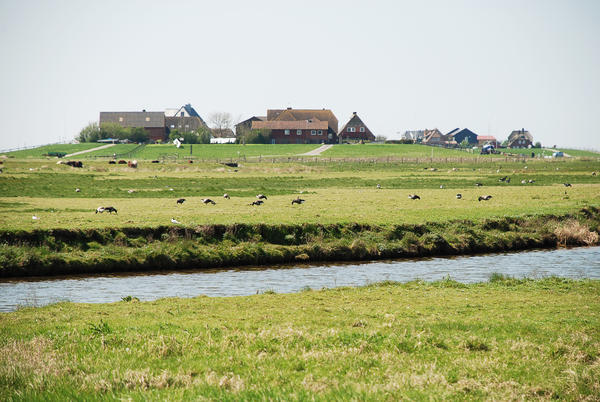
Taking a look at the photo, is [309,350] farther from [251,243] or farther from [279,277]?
[251,243]

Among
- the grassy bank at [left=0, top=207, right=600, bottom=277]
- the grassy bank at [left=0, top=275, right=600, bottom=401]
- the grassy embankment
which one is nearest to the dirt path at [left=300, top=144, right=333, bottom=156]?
the grassy embankment

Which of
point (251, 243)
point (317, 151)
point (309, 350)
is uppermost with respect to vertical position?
point (317, 151)

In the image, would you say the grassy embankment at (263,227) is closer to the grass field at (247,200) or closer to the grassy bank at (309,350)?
the grass field at (247,200)

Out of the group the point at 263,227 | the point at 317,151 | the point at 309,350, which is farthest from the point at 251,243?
the point at 317,151

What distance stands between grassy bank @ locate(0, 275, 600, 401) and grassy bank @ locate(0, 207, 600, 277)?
38.2ft

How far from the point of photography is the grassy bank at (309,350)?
10.6 m

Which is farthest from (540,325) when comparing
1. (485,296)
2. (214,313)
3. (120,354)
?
(120,354)

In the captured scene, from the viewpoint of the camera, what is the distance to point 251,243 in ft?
117

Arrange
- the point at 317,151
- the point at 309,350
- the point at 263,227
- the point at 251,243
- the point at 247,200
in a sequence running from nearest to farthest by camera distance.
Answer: the point at 309,350 < the point at 251,243 < the point at 263,227 < the point at 247,200 < the point at 317,151

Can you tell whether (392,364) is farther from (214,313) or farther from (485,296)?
(485,296)

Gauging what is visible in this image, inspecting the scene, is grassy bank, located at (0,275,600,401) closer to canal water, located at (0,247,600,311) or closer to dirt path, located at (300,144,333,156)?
canal water, located at (0,247,600,311)

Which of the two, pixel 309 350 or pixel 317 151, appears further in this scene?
pixel 317 151

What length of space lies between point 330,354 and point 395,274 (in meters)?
18.2

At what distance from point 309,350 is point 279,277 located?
16714mm
